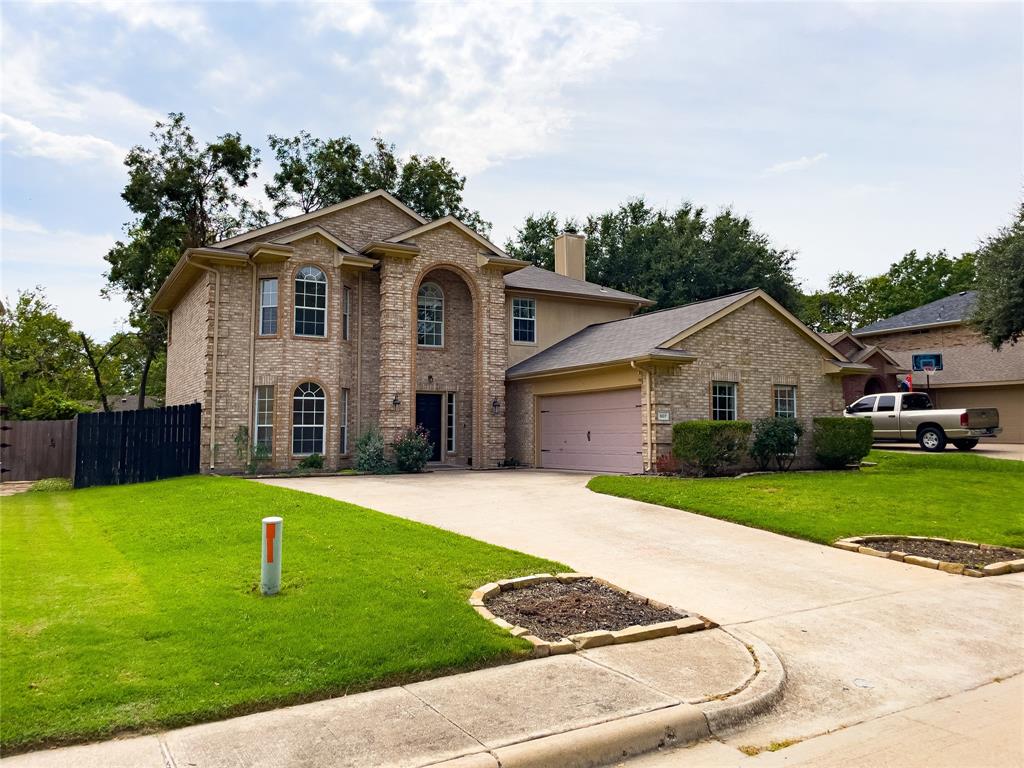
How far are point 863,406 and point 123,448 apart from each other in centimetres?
2422

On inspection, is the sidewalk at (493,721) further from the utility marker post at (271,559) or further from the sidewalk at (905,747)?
the utility marker post at (271,559)

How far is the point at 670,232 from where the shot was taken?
40781mm

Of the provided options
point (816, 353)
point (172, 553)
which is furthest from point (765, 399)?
point (172, 553)

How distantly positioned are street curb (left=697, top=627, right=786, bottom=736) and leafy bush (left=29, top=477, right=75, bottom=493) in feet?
57.8

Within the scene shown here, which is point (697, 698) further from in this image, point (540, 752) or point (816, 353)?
point (816, 353)

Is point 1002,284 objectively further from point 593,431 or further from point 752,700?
point 752,700

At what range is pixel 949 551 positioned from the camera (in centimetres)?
952

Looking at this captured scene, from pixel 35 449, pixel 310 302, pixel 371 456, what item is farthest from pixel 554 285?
pixel 35 449

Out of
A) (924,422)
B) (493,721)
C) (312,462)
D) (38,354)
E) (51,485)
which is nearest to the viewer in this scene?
(493,721)

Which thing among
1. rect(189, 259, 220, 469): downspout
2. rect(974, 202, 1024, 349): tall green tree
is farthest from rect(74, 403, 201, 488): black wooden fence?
rect(974, 202, 1024, 349): tall green tree

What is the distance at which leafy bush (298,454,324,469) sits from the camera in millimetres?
19203

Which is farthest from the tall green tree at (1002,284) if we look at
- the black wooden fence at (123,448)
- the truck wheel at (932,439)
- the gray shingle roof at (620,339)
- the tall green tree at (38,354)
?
the tall green tree at (38,354)

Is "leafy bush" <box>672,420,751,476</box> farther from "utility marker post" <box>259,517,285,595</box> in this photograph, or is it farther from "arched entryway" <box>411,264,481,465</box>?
"utility marker post" <box>259,517,285,595</box>

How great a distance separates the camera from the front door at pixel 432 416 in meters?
22.2
